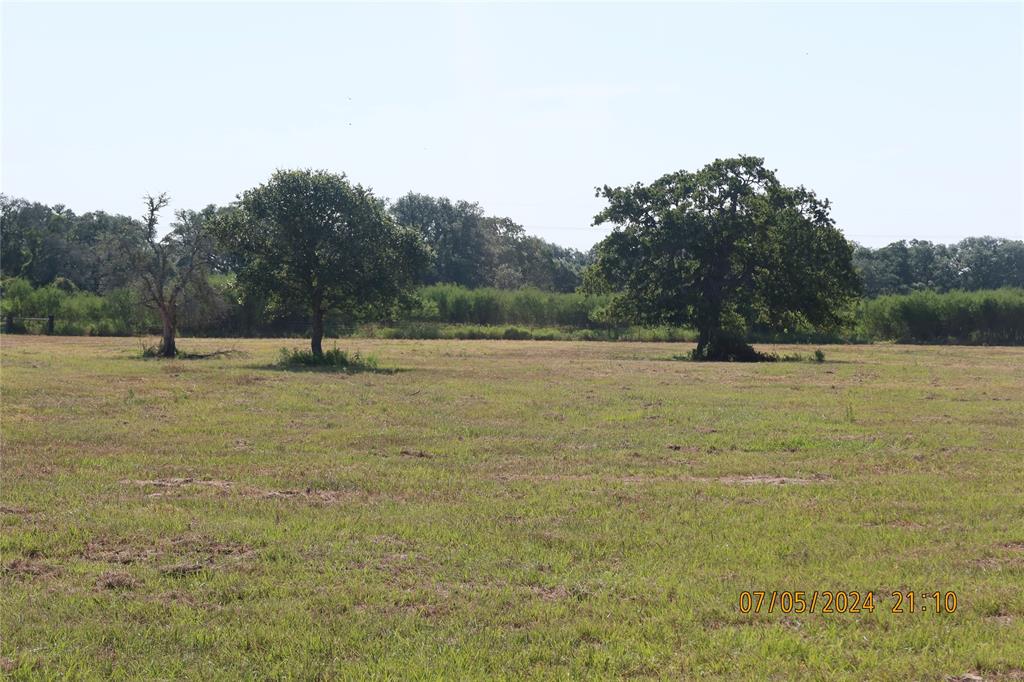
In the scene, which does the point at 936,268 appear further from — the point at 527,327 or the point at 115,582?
the point at 115,582

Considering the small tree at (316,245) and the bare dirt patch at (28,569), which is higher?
the small tree at (316,245)

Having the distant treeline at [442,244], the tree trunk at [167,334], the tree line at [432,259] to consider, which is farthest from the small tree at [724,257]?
the distant treeline at [442,244]

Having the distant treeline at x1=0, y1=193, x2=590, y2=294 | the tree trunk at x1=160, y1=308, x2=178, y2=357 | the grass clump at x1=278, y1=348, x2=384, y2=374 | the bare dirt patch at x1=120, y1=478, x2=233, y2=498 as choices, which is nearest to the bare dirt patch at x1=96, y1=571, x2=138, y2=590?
the bare dirt patch at x1=120, y1=478, x2=233, y2=498

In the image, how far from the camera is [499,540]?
9430 mm

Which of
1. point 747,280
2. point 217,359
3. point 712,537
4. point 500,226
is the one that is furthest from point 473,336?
point 712,537

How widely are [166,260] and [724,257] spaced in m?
26.5

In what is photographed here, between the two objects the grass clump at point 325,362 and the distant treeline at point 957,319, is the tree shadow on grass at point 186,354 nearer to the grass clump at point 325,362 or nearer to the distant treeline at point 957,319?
the grass clump at point 325,362

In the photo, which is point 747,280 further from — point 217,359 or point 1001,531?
point 1001,531

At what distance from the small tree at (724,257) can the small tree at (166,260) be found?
20.0 meters

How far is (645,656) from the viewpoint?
6438 millimetres

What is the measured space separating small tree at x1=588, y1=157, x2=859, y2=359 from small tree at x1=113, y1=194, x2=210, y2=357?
20003 millimetres

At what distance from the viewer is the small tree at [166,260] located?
137ft

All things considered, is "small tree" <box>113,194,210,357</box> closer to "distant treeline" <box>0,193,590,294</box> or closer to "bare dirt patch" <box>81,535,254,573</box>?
"bare dirt patch" <box>81,535,254,573</box>

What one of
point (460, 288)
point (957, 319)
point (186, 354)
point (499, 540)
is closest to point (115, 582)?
point (499, 540)
